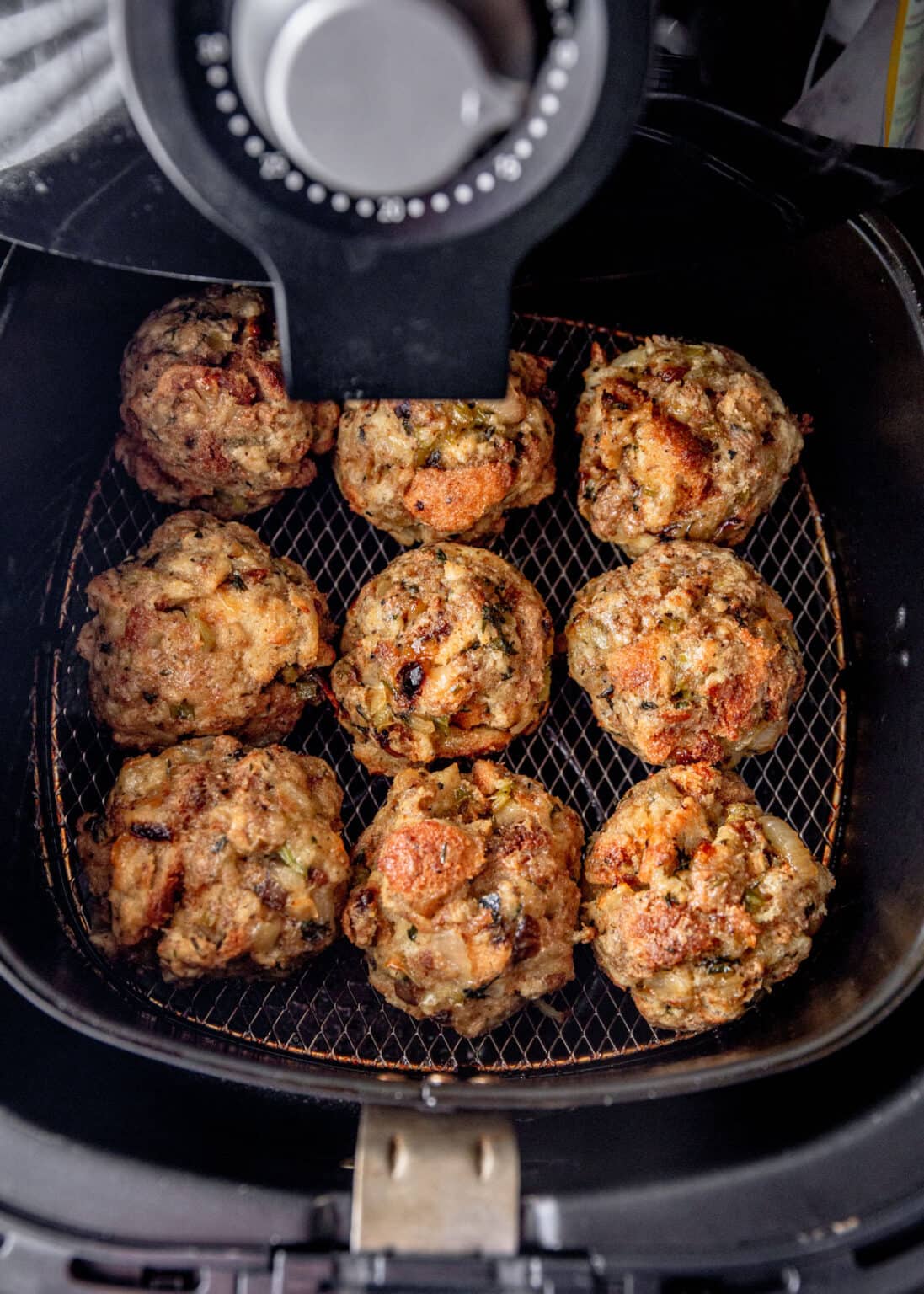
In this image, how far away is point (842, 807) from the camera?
79.0 inches

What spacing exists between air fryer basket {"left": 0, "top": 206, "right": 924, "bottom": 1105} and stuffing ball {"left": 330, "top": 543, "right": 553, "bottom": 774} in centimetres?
18

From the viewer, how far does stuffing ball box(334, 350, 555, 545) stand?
184 centimetres

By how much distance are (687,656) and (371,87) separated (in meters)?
1.05

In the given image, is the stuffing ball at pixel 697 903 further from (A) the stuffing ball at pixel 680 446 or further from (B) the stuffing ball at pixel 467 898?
(A) the stuffing ball at pixel 680 446

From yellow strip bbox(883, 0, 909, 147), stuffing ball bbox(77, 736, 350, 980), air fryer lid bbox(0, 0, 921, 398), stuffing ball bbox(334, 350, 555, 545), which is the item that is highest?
yellow strip bbox(883, 0, 909, 147)

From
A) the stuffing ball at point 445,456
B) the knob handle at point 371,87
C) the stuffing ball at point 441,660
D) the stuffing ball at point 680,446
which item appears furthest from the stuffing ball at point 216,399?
the knob handle at point 371,87

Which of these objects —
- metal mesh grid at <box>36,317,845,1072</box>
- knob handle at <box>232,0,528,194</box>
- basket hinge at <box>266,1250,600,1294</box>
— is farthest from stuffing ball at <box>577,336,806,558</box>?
basket hinge at <box>266,1250,600,1294</box>

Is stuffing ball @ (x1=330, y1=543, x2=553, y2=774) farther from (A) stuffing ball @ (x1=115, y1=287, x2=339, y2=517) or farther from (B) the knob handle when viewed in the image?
(B) the knob handle

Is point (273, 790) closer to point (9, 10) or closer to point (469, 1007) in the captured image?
point (469, 1007)

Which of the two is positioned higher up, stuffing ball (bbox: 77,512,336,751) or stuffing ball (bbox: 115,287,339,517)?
stuffing ball (bbox: 115,287,339,517)

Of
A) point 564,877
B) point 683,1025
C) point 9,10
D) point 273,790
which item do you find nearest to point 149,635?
point 273,790

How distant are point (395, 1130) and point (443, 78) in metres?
1.16

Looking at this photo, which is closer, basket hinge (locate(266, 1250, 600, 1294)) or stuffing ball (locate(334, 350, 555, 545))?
basket hinge (locate(266, 1250, 600, 1294))

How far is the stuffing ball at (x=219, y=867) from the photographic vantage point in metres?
1.67
